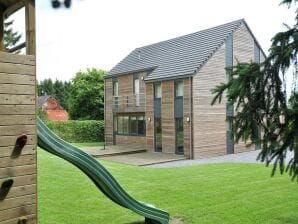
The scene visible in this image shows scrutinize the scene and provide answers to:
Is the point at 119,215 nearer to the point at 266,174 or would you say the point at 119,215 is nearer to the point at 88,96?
the point at 266,174

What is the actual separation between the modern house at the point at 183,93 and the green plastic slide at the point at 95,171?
13585 millimetres

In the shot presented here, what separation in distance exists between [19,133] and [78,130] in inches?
1200

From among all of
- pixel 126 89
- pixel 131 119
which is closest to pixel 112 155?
pixel 131 119

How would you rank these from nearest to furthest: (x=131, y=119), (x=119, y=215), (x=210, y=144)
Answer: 1. (x=119, y=215)
2. (x=210, y=144)
3. (x=131, y=119)

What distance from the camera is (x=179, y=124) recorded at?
2470cm

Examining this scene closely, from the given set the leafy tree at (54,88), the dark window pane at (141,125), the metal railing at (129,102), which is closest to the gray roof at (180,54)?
the metal railing at (129,102)

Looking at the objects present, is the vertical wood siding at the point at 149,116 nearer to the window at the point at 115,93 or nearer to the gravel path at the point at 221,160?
the gravel path at the point at 221,160

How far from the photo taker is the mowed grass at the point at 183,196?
31.2ft

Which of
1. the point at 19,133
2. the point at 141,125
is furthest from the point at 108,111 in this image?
the point at 19,133

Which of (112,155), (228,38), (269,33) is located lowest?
(112,155)

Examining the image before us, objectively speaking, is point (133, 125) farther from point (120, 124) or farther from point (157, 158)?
point (157, 158)

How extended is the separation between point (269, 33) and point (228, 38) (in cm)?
2048

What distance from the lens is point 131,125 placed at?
29781mm

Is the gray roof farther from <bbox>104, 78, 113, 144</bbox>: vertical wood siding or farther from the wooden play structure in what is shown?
the wooden play structure
